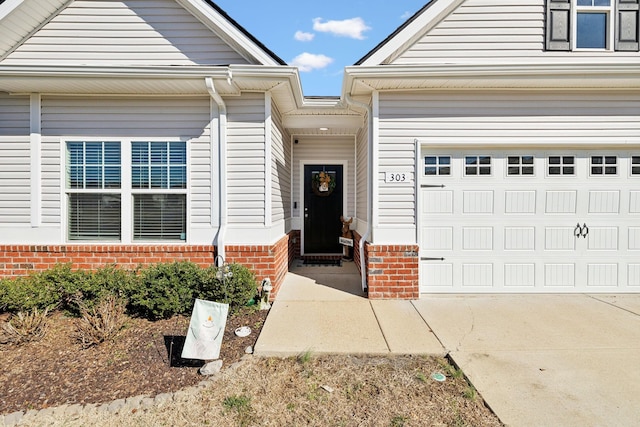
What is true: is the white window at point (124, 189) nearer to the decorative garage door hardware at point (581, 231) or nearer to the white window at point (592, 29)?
Result: the decorative garage door hardware at point (581, 231)

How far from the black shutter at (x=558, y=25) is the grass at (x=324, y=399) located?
16.3 ft

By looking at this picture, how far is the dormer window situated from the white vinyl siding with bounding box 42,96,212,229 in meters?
5.38

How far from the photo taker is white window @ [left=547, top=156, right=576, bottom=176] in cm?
504

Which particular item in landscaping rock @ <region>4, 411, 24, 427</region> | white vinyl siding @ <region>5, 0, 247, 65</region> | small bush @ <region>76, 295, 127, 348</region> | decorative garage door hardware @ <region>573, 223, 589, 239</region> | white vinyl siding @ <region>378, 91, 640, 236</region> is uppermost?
white vinyl siding @ <region>5, 0, 247, 65</region>

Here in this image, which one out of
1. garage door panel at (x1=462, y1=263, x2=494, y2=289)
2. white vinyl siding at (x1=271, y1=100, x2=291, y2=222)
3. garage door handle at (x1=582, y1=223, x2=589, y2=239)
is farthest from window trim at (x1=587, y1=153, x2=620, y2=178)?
white vinyl siding at (x1=271, y1=100, x2=291, y2=222)

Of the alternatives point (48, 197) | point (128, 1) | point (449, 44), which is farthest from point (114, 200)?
point (449, 44)

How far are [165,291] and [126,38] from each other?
3.92 meters

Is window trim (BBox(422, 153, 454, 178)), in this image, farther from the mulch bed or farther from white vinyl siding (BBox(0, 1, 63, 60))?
white vinyl siding (BBox(0, 1, 63, 60))

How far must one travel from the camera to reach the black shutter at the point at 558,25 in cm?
479

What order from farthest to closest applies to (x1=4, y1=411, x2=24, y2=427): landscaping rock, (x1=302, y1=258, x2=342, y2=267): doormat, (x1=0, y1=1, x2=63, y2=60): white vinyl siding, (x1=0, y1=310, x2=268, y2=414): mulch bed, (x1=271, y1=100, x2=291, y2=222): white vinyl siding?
(x1=302, y1=258, x2=342, y2=267): doormat < (x1=271, y1=100, x2=291, y2=222): white vinyl siding < (x1=0, y1=1, x2=63, y2=60): white vinyl siding < (x1=0, y1=310, x2=268, y2=414): mulch bed < (x1=4, y1=411, x2=24, y2=427): landscaping rock

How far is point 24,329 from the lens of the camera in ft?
11.2

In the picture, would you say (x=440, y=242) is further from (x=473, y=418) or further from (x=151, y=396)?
(x=151, y=396)

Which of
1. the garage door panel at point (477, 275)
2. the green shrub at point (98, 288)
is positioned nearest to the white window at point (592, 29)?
the garage door panel at point (477, 275)

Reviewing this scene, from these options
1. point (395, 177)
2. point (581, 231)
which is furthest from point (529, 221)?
point (395, 177)
